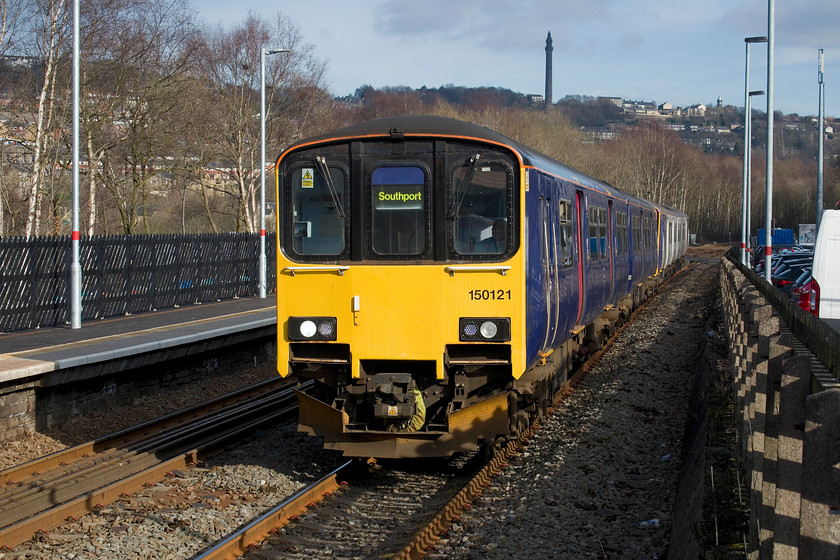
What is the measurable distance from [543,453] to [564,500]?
153cm

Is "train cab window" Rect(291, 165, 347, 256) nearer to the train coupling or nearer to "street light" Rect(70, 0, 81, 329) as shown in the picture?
the train coupling

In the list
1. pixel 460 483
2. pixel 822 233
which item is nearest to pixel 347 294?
pixel 460 483

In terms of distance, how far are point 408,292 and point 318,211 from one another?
1.17 meters

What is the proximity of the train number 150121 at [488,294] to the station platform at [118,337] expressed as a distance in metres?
5.33

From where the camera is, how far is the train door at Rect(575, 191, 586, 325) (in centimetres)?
1066

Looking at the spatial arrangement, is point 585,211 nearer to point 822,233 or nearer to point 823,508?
point 822,233

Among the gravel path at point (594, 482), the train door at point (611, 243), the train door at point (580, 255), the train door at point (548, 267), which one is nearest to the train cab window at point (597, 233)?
the train door at point (611, 243)

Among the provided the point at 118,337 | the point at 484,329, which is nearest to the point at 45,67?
the point at 118,337

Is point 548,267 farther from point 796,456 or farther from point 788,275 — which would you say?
point 788,275

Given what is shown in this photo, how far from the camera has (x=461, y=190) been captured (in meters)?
7.59

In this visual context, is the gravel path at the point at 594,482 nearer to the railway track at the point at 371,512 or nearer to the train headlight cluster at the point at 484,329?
the railway track at the point at 371,512

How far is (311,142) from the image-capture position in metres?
7.93

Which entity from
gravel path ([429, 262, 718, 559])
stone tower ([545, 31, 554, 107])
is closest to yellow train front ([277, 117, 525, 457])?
gravel path ([429, 262, 718, 559])

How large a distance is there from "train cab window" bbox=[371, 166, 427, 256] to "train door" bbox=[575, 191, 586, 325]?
344 cm
